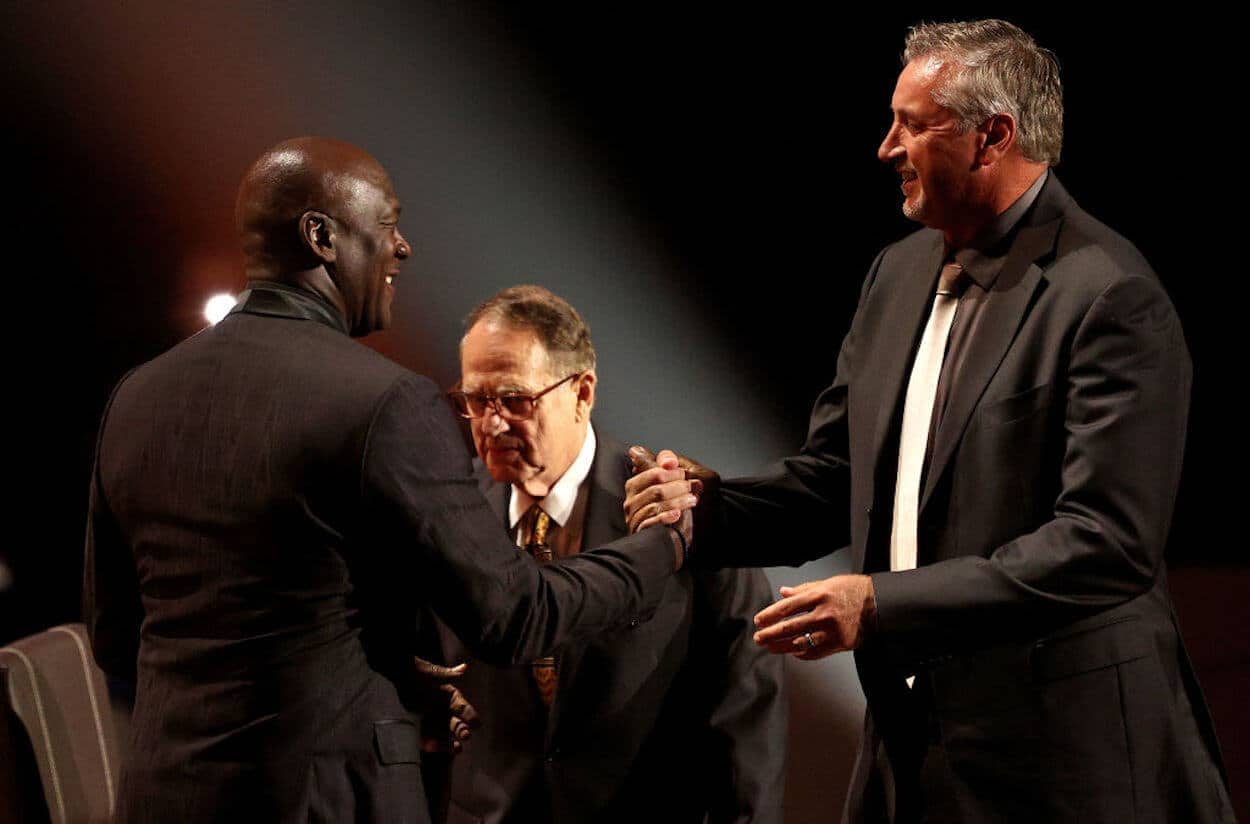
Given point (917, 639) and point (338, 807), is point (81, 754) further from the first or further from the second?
point (917, 639)

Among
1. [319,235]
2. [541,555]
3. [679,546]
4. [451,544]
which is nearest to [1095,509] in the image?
[679,546]

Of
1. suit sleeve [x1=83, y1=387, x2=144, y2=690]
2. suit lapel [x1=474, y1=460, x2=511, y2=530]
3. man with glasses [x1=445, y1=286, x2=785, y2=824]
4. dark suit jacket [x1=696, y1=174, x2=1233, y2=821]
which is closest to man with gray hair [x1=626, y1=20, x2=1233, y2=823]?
dark suit jacket [x1=696, y1=174, x2=1233, y2=821]

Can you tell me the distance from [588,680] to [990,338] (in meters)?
0.90

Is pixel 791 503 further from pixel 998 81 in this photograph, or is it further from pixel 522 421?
pixel 998 81

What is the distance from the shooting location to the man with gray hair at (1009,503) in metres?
1.77

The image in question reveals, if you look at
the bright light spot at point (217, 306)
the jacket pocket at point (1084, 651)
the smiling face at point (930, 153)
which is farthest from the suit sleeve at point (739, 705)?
the bright light spot at point (217, 306)

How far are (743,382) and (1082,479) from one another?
75.1 inches

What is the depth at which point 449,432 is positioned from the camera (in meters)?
1.81

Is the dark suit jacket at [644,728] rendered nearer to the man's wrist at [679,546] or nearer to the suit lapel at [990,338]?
the man's wrist at [679,546]

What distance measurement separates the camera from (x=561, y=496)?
2.47 metres

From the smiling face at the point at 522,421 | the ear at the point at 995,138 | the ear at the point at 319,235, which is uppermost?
the ear at the point at 995,138

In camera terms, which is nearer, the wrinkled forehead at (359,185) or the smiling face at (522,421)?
the wrinkled forehead at (359,185)

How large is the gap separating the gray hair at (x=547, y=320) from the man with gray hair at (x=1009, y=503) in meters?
0.64

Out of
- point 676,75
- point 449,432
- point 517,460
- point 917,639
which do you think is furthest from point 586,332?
point 676,75
